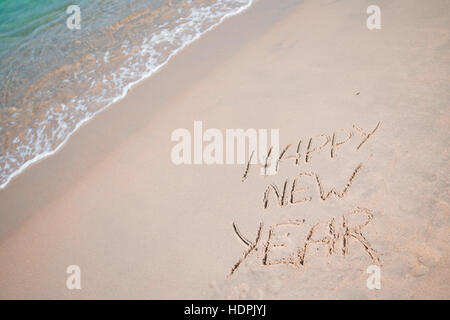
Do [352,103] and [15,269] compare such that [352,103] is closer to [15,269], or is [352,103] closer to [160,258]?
[160,258]

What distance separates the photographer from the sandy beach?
1.98 metres

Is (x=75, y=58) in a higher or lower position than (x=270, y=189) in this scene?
higher

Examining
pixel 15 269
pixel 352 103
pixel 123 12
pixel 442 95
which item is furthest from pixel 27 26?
pixel 442 95

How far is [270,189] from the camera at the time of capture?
7.96ft

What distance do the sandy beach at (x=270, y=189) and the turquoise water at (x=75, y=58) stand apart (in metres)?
0.36

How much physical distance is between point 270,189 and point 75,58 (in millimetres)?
4041

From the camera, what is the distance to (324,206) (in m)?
2.23

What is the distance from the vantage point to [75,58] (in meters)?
4.62

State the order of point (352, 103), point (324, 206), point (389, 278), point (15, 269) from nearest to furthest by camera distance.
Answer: point (389, 278), point (324, 206), point (15, 269), point (352, 103)

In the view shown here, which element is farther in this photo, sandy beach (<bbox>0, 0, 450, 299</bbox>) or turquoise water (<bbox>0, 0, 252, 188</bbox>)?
turquoise water (<bbox>0, 0, 252, 188</bbox>)

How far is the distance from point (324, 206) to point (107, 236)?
1822mm

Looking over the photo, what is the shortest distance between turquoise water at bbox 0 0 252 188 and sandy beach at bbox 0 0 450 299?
362mm

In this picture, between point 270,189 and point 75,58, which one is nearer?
point 270,189

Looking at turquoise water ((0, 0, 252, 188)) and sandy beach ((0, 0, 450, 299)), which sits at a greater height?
turquoise water ((0, 0, 252, 188))
